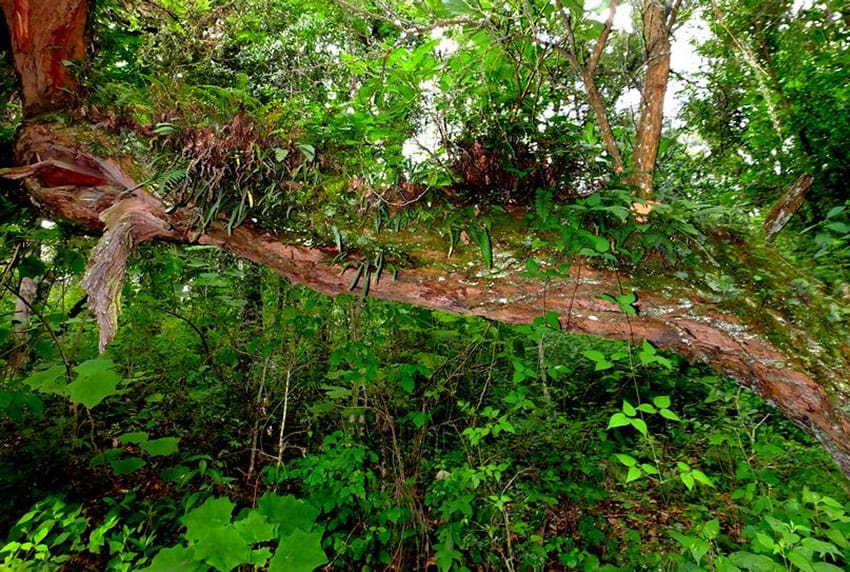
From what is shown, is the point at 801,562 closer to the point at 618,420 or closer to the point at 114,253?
the point at 618,420

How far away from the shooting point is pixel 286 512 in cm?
234

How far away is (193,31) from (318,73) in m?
1.66

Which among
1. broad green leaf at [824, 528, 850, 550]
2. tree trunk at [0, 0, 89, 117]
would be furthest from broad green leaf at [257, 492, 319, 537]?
tree trunk at [0, 0, 89, 117]

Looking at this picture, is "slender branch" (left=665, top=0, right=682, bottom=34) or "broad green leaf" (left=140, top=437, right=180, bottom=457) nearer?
"slender branch" (left=665, top=0, right=682, bottom=34)

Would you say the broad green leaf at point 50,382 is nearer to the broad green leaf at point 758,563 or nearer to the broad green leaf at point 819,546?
the broad green leaf at point 758,563

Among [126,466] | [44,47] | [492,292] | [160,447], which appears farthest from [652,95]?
[126,466]

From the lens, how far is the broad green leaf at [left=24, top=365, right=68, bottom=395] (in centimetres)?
277

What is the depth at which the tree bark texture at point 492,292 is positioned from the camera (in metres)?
1.89

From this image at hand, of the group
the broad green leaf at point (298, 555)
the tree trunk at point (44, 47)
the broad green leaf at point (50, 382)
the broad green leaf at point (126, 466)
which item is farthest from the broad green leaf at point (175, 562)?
the tree trunk at point (44, 47)

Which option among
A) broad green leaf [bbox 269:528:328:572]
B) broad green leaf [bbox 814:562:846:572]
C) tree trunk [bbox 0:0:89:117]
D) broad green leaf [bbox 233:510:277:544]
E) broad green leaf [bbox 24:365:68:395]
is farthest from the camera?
broad green leaf [bbox 24:365:68:395]

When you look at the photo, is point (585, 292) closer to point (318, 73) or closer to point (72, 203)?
point (72, 203)

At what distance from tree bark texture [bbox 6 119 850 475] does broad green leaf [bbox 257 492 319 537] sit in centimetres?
135

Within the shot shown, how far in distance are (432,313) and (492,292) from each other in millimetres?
1713

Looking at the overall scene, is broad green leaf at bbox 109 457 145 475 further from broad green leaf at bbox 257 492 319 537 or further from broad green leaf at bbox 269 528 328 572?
broad green leaf at bbox 269 528 328 572
